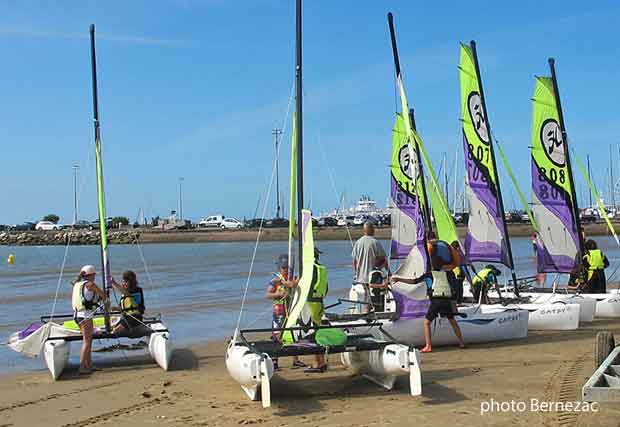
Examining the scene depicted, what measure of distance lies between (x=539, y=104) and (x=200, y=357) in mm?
8425

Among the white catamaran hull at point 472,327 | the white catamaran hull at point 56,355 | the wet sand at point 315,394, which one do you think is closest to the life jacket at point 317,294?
the wet sand at point 315,394

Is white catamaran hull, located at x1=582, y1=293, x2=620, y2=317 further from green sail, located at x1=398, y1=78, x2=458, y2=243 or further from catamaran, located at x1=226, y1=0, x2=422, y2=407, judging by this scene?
catamaran, located at x1=226, y1=0, x2=422, y2=407

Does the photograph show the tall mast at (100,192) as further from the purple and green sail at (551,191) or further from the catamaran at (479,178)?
the purple and green sail at (551,191)

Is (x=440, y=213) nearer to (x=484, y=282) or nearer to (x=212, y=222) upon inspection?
(x=484, y=282)

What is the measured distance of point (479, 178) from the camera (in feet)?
47.1

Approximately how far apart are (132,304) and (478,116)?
300 inches

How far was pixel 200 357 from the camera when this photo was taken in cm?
1067

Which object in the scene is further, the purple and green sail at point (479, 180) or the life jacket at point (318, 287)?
the purple and green sail at point (479, 180)

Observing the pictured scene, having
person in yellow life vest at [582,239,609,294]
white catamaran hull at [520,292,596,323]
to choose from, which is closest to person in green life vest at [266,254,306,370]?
white catamaran hull at [520,292,596,323]

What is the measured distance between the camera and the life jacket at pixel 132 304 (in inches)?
404

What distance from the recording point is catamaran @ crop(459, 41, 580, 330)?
13.9 metres

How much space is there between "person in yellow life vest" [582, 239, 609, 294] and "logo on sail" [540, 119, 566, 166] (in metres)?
1.72

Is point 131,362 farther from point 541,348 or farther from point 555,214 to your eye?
point 555,214

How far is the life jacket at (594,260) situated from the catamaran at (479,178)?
1.55m
